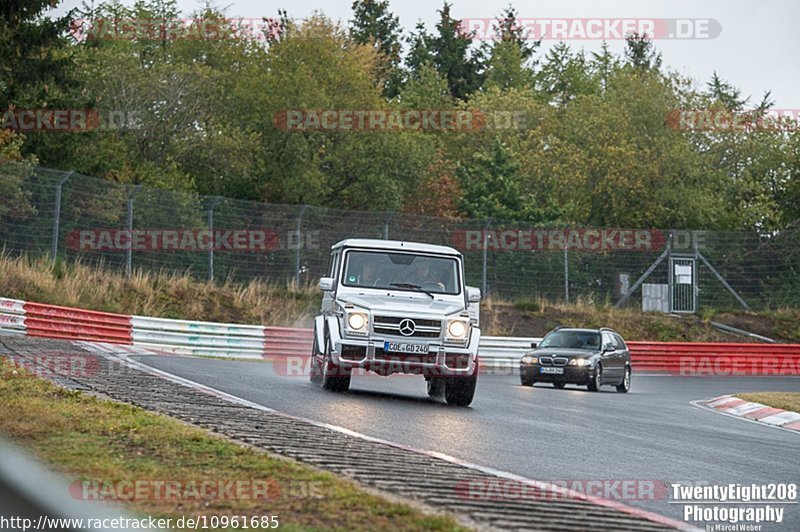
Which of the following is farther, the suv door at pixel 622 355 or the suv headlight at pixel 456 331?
the suv door at pixel 622 355

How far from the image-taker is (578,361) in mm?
25703

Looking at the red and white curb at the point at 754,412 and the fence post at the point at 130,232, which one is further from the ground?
the fence post at the point at 130,232

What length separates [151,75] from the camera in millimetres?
51781

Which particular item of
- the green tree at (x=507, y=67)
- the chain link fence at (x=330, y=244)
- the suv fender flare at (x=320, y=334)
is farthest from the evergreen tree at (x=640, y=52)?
the suv fender flare at (x=320, y=334)

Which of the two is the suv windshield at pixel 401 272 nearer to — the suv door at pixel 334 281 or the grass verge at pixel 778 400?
the suv door at pixel 334 281

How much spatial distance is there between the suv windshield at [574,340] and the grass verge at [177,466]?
16.1 m

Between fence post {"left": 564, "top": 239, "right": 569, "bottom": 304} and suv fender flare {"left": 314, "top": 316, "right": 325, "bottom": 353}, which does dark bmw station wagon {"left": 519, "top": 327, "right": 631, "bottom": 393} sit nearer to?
suv fender flare {"left": 314, "top": 316, "right": 325, "bottom": 353}

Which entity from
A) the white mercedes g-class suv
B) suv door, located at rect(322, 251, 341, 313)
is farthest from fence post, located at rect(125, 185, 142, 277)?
the white mercedes g-class suv

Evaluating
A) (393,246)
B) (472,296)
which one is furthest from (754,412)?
(393,246)

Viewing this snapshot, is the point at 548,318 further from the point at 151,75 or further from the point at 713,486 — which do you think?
the point at 713,486

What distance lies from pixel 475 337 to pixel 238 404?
4.49 meters

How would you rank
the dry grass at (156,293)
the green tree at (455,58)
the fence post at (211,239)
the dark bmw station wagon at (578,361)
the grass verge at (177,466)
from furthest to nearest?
the green tree at (455,58), the fence post at (211,239), the dry grass at (156,293), the dark bmw station wagon at (578,361), the grass verge at (177,466)

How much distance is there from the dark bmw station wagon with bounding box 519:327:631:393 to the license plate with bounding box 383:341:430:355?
970cm

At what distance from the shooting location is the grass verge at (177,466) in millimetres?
6289
